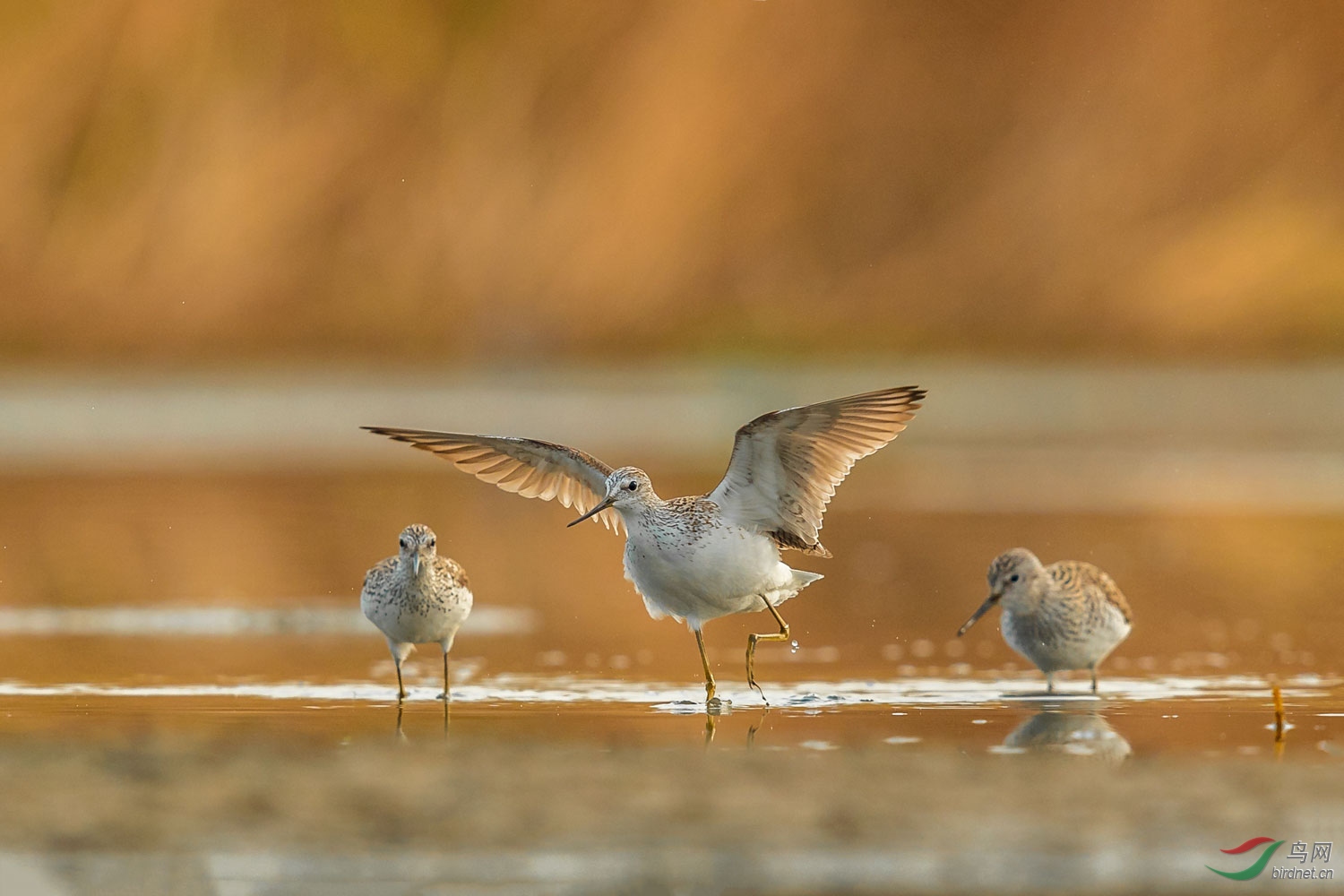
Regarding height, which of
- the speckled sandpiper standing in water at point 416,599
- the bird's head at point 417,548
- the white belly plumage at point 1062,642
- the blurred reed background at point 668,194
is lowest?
the white belly plumage at point 1062,642

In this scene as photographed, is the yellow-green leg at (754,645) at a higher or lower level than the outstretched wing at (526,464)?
lower

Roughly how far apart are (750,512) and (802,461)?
371mm

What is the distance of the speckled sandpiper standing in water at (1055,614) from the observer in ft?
35.3

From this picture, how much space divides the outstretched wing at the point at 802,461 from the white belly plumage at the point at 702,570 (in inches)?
6.0

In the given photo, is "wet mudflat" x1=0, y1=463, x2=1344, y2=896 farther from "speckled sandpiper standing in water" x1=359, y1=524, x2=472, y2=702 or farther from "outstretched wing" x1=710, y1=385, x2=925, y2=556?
"outstretched wing" x1=710, y1=385, x2=925, y2=556

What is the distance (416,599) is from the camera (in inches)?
420

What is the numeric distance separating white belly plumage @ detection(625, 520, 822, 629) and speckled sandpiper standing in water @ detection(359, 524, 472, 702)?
894mm

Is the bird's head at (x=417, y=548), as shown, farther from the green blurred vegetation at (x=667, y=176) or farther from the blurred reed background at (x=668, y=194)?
the green blurred vegetation at (x=667, y=176)

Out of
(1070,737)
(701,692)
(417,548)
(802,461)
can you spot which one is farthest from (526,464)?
(1070,737)

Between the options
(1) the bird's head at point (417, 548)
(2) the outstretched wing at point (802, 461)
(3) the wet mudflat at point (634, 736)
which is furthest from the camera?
(1) the bird's head at point (417, 548)

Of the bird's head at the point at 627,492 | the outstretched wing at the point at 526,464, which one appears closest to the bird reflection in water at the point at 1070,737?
the bird's head at the point at 627,492

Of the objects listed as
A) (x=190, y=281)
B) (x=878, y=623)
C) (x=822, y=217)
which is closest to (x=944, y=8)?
(x=822, y=217)

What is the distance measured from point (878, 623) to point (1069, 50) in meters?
71.7

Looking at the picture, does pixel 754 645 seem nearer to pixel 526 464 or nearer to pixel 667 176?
pixel 526 464
